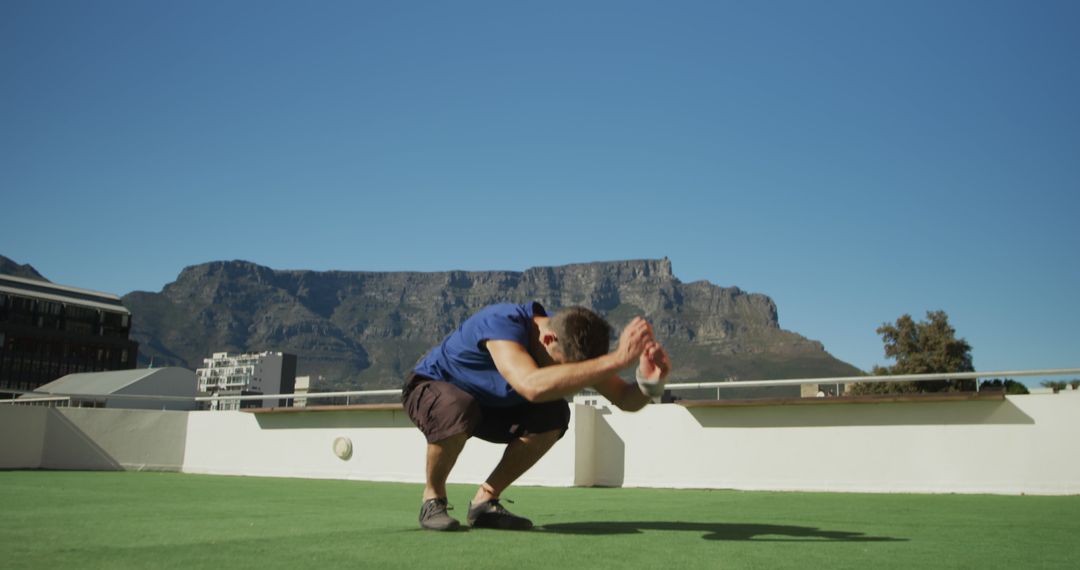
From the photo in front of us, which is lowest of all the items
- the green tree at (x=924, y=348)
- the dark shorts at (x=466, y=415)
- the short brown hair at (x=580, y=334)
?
the dark shorts at (x=466, y=415)

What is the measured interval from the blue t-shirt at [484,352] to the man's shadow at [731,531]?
0.55 m

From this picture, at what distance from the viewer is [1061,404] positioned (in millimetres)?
5605

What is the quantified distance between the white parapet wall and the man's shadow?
338 cm

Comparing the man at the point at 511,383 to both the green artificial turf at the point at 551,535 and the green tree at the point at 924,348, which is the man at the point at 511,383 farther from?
the green tree at the point at 924,348

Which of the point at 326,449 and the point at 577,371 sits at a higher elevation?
the point at 577,371

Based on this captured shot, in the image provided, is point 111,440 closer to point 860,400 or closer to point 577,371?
point 860,400

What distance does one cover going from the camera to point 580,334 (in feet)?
8.73

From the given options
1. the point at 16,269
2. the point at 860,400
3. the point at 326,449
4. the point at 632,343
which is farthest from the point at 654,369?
the point at 16,269

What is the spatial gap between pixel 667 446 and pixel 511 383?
4.79 meters

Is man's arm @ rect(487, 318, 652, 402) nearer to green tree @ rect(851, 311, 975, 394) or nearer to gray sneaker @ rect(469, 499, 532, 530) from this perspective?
gray sneaker @ rect(469, 499, 532, 530)

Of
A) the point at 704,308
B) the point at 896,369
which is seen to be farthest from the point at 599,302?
the point at 896,369

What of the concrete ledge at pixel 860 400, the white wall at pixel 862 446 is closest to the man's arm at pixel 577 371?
the concrete ledge at pixel 860 400

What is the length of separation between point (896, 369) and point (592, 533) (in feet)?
135

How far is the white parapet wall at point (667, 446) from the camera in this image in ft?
18.8
